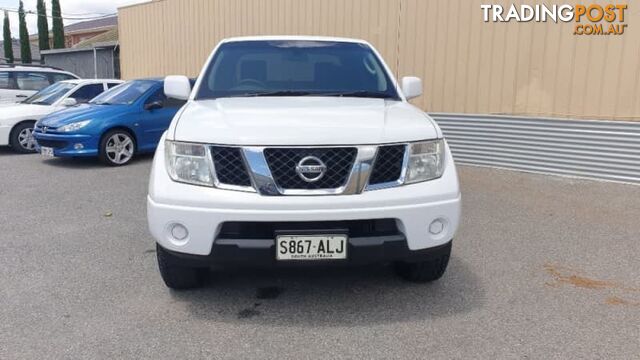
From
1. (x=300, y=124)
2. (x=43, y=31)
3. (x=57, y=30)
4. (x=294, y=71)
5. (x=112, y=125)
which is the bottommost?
(x=112, y=125)

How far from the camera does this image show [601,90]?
683 centimetres

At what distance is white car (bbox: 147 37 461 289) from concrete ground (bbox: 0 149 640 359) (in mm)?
416

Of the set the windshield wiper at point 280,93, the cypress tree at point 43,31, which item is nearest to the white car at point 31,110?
the windshield wiper at point 280,93

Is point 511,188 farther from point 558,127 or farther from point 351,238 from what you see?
point 351,238

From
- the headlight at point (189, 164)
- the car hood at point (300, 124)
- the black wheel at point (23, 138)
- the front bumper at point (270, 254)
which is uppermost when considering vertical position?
the car hood at point (300, 124)

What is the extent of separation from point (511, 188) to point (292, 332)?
4639mm

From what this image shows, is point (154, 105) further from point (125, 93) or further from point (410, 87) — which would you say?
point (410, 87)

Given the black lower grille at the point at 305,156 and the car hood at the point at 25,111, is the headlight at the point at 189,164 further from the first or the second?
the car hood at the point at 25,111

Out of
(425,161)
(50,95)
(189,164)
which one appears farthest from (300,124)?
(50,95)

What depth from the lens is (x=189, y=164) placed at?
299cm

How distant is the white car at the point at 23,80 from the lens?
441 inches

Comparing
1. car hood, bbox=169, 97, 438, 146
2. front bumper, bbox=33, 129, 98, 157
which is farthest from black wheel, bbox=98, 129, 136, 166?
car hood, bbox=169, 97, 438, 146

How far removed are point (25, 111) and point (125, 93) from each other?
7.24ft

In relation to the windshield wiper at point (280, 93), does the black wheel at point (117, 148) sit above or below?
below
